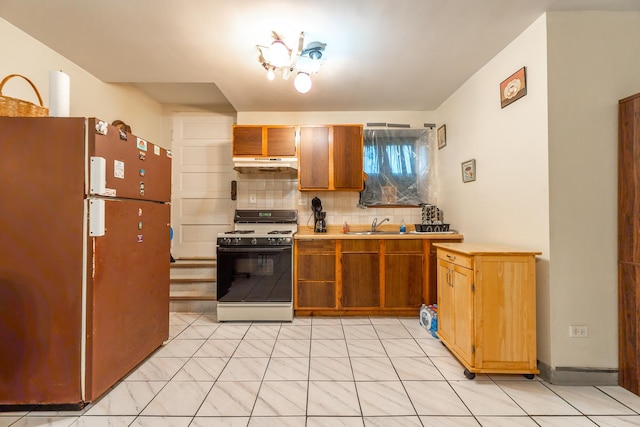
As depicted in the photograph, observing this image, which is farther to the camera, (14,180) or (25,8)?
(25,8)

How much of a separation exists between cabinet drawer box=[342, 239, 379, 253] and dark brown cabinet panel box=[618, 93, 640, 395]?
186 centimetres

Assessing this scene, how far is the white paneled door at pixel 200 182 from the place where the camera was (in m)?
4.05

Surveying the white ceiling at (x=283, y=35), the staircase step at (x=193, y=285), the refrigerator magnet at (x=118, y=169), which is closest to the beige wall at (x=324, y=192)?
the white ceiling at (x=283, y=35)

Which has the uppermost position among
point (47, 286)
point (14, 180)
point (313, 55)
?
point (313, 55)

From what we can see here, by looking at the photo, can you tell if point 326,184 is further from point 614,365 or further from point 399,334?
point 614,365

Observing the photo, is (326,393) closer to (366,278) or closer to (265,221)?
(366,278)

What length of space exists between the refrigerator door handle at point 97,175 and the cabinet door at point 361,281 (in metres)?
2.25

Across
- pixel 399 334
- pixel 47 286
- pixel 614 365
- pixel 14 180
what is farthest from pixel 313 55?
pixel 614 365

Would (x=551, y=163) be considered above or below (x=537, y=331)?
above

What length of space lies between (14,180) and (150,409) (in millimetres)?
1530

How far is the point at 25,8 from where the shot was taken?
188 cm

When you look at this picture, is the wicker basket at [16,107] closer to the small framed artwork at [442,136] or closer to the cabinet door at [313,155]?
the cabinet door at [313,155]

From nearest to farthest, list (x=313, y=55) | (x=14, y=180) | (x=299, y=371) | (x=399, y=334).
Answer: (x=14, y=180)
(x=299, y=371)
(x=313, y=55)
(x=399, y=334)

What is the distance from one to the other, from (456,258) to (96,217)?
2455 mm
